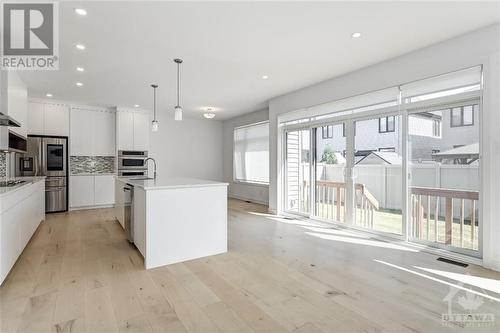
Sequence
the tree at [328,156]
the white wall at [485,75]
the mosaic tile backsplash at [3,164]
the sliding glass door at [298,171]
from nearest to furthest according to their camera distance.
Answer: the white wall at [485,75]
the mosaic tile backsplash at [3,164]
the tree at [328,156]
the sliding glass door at [298,171]

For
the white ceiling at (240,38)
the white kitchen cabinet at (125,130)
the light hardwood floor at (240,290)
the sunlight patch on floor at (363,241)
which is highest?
the white ceiling at (240,38)

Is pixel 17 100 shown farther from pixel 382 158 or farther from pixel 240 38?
pixel 382 158

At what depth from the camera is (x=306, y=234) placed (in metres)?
4.43

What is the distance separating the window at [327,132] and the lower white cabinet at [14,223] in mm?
4862

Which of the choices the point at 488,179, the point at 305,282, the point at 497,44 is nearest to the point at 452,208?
the point at 488,179

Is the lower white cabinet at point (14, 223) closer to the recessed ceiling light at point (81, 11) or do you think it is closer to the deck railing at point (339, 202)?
the recessed ceiling light at point (81, 11)

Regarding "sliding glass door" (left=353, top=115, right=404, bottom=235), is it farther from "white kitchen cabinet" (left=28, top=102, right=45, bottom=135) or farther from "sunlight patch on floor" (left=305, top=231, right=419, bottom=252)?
"white kitchen cabinet" (left=28, top=102, right=45, bottom=135)

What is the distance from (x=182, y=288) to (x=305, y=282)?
4.08 ft

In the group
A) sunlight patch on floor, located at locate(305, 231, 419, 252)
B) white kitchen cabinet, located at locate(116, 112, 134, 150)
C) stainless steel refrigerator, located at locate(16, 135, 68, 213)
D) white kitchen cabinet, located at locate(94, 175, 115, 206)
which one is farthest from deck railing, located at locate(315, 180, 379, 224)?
stainless steel refrigerator, located at locate(16, 135, 68, 213)

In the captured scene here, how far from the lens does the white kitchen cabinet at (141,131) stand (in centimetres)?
720

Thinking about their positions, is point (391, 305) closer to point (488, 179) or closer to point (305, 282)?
point (305, 282)

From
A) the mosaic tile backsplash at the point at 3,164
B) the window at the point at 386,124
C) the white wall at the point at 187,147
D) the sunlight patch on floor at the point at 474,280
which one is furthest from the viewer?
the white wall at the point at 187,147

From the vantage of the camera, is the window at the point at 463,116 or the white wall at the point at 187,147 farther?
the white wall at the point at 187,147

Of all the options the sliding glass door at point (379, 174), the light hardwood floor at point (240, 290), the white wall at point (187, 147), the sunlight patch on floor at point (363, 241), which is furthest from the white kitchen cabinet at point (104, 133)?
the sliding glass door at point (379, 174)
